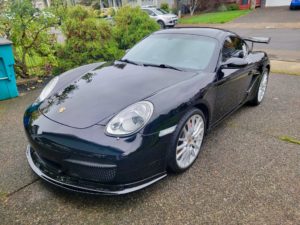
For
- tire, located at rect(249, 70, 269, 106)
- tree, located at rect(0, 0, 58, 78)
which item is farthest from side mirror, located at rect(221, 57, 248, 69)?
tree, located at rect(0, 0, 58, 78)

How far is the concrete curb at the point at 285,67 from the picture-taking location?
6.48m

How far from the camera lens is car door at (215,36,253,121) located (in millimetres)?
3156

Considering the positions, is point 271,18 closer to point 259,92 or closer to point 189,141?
point 259,92

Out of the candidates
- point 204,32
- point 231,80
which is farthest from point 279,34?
point 231,80

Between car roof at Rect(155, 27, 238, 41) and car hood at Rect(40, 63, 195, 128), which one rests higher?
car roof at Rect(155, 27, 238, 41)

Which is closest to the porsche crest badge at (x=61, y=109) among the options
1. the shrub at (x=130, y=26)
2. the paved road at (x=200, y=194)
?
the paved road at (x=200, y=194)

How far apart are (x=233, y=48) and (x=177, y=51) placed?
0.95 m

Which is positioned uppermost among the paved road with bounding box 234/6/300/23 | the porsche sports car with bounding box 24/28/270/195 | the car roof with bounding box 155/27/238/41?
the car roof with bounding box 155/27/238/41

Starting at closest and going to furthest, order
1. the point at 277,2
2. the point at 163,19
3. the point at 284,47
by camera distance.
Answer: the point at 284,47, the point at 163,19, the point at 277,2

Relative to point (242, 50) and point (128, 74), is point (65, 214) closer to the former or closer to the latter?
point (128, 74)

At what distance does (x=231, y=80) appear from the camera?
3.32 metres

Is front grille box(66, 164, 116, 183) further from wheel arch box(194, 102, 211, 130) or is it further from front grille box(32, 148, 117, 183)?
wheel arch box(194, 102, 211, 130)

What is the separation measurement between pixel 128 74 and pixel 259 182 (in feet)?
5.89

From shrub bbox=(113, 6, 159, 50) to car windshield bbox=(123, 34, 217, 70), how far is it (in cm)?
363
